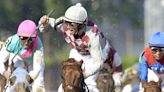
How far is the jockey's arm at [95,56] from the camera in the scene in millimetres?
8875

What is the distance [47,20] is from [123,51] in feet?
80.5

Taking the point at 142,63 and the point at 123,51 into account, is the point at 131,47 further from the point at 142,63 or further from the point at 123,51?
the point at 142,63

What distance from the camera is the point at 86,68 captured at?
8852mm

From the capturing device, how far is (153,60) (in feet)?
31.5

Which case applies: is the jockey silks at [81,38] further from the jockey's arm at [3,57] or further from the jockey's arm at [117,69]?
the jockey's arm at [117,69]

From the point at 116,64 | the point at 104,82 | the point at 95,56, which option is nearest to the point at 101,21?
the point at 116,64

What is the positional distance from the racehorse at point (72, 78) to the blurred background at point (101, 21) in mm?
9063

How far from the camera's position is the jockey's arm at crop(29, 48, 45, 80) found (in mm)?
9523

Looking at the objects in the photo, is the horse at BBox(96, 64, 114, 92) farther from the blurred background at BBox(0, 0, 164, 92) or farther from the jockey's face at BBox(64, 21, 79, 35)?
the blurred background at BBox(0, 0, 164, 92)

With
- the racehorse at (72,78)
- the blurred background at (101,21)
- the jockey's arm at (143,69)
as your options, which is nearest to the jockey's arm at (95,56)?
the racehorse at (72,78)

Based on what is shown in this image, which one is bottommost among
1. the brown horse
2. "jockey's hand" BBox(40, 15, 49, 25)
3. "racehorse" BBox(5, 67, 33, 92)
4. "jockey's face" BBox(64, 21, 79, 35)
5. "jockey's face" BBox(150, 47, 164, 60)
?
the brown horse

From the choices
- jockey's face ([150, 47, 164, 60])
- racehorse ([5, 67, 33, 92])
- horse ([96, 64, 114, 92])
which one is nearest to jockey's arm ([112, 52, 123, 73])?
horse ([96, 64, 114, 92])

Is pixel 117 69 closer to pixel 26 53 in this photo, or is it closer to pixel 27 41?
pixel 26 53

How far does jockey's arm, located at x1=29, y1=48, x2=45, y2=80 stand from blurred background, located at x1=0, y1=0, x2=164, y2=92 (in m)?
7.57
